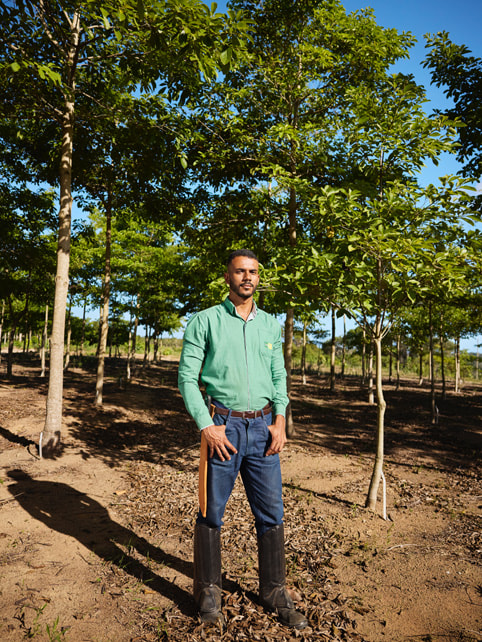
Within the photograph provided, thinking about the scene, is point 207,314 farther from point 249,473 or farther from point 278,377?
point 249,473

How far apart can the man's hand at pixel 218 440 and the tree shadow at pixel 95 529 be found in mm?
1396

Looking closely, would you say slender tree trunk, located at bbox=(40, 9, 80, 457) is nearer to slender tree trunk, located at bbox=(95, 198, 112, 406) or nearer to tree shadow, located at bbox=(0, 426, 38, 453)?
tree shadow, located at bbox=(0, 426, 38, 453)

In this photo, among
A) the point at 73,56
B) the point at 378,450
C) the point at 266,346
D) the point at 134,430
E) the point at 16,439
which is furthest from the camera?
the point at 134,430

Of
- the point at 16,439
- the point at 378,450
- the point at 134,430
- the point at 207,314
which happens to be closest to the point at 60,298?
the point at 16,439

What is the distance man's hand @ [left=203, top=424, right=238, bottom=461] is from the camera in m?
2.62

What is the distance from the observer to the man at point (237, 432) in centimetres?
277

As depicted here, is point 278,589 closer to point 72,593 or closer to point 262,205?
point 72,593

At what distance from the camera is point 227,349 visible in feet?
9.36

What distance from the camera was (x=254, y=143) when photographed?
818 centimetres

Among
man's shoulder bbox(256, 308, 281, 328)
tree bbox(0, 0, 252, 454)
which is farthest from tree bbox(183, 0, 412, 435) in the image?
man's shoulder bbox(256, 308, 281, 328)

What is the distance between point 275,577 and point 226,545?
1394 millimetres

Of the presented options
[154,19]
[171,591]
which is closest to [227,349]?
[171,591]

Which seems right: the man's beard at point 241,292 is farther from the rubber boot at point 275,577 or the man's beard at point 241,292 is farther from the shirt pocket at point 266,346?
the rubber boot at point 275,577

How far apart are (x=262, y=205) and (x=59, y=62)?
4.86m
